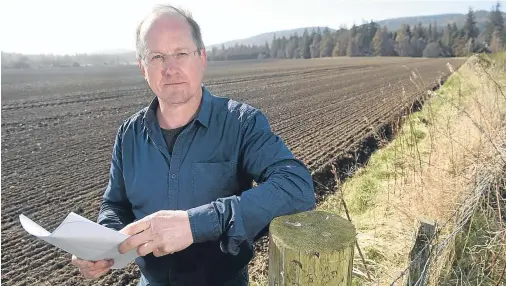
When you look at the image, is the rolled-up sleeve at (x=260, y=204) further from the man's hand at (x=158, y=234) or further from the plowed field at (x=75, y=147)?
the plowed field at (x=75, y=147)

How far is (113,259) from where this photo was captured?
1379mm

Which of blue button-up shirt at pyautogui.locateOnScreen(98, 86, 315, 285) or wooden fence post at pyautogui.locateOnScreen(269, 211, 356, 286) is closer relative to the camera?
wooden fence post at pyautogui.locateOnScreen(269, 211, 356, 286)

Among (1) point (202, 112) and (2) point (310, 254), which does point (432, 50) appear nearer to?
(1) point (202, 112)

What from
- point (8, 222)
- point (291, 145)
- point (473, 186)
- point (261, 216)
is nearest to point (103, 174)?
point (8, 222)

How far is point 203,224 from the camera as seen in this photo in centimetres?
124

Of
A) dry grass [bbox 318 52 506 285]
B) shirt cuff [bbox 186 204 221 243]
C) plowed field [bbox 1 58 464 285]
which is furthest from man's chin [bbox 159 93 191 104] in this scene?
plowed field [bbox 1 58 464 285]

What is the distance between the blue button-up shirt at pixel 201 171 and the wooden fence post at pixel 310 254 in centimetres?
18

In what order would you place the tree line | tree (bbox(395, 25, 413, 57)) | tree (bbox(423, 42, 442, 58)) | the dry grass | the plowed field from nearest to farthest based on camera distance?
the dry grass
the plowed field
the tree line
tree (bbox(423, 42, 442, 58))
tree (bbox(395, 25, 413, 57))

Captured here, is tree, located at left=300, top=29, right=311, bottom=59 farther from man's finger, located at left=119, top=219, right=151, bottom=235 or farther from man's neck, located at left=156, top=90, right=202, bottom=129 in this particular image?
man's finger, located at left=119, top=219, right=151, bottom=235

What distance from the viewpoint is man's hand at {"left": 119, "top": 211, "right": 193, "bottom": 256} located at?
1196 mm

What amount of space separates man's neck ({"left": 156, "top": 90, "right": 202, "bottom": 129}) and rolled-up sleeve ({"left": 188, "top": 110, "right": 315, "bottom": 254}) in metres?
0.40

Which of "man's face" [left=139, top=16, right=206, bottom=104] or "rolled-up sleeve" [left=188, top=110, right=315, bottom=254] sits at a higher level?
"man's face" [left=139, top=16, right=206, bottom=104]

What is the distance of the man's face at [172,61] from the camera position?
5.23ft

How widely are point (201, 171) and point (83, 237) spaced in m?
0.55
